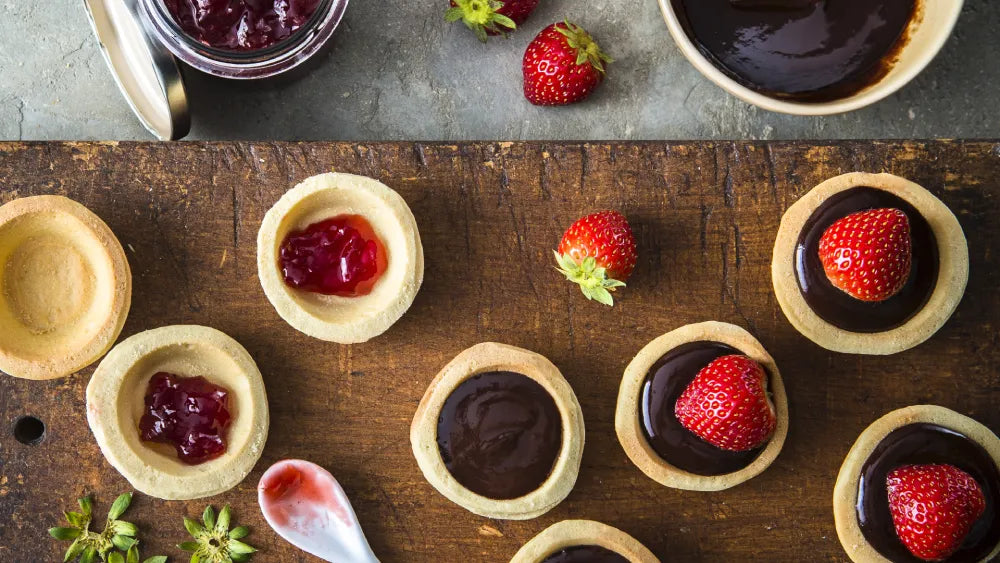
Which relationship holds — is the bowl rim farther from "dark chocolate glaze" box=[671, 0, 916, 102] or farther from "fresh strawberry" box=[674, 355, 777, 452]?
"fresh strawberry" box=[674, 355, 777, 452]

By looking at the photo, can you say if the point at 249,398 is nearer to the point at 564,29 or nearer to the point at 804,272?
the point at 564,29

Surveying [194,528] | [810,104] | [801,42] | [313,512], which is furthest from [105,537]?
[801,42]

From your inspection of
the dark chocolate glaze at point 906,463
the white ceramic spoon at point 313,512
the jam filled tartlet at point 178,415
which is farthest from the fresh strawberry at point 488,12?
the dark chocolate glaze at point 906,463

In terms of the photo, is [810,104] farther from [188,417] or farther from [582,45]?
[188,417]

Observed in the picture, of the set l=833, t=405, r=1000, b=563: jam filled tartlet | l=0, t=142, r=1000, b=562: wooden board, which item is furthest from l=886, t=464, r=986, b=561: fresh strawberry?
l=0, t=142, r=1000, b=562: wooden board

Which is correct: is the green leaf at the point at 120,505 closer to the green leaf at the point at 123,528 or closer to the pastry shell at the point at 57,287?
the green leaf at the point at 123,528
